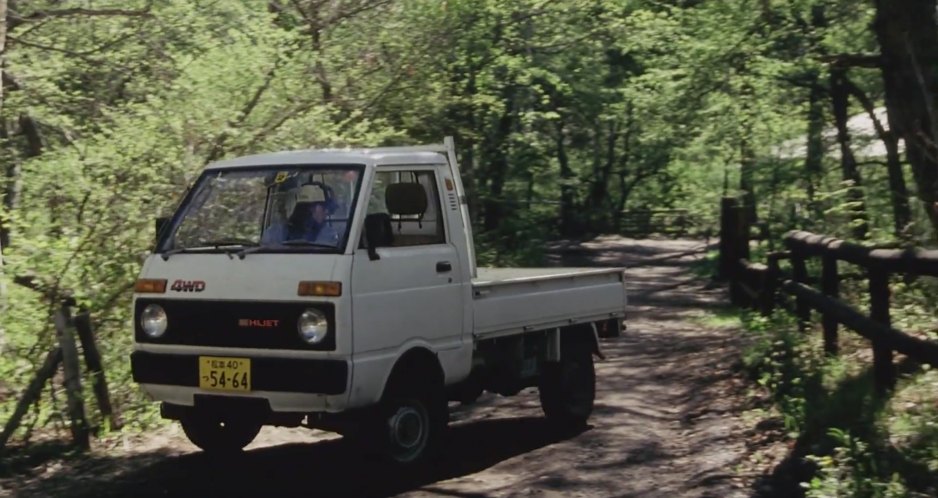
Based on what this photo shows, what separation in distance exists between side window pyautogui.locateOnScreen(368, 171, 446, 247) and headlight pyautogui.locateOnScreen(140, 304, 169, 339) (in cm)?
162

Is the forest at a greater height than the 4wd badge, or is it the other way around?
the forest

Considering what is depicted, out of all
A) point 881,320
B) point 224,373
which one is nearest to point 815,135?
point 881,320

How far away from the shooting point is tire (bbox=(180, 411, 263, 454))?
9000 millimetres

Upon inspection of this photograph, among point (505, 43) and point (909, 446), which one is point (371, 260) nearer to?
point (909, 446)

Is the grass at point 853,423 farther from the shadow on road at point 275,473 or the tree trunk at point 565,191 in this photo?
the tree trunk at point 565,191

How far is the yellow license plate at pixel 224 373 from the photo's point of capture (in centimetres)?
841

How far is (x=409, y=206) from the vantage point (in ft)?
30.3

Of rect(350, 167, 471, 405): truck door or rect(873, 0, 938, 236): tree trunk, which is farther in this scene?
rect(873, 0, 938, 236): tree trunk

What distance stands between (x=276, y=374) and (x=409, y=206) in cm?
170

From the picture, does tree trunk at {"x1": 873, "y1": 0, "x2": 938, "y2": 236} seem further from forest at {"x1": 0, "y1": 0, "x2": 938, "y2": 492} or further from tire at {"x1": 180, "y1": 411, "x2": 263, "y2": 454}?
tire at {"x1": 180, "y1": 411, "x2": 263, "y2": 454}

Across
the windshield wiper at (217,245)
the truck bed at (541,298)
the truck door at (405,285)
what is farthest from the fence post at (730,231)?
the windshield wiper at (217,245)

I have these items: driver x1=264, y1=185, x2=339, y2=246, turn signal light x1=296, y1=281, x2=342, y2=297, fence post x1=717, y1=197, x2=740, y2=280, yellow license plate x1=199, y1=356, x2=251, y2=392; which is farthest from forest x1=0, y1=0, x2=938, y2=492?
turn signal light x1=296, y1=281, x2=342, y2=297

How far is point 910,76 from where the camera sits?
Result: 11484 mm

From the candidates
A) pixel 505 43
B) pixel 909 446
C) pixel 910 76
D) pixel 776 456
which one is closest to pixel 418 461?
pixel 776 456
